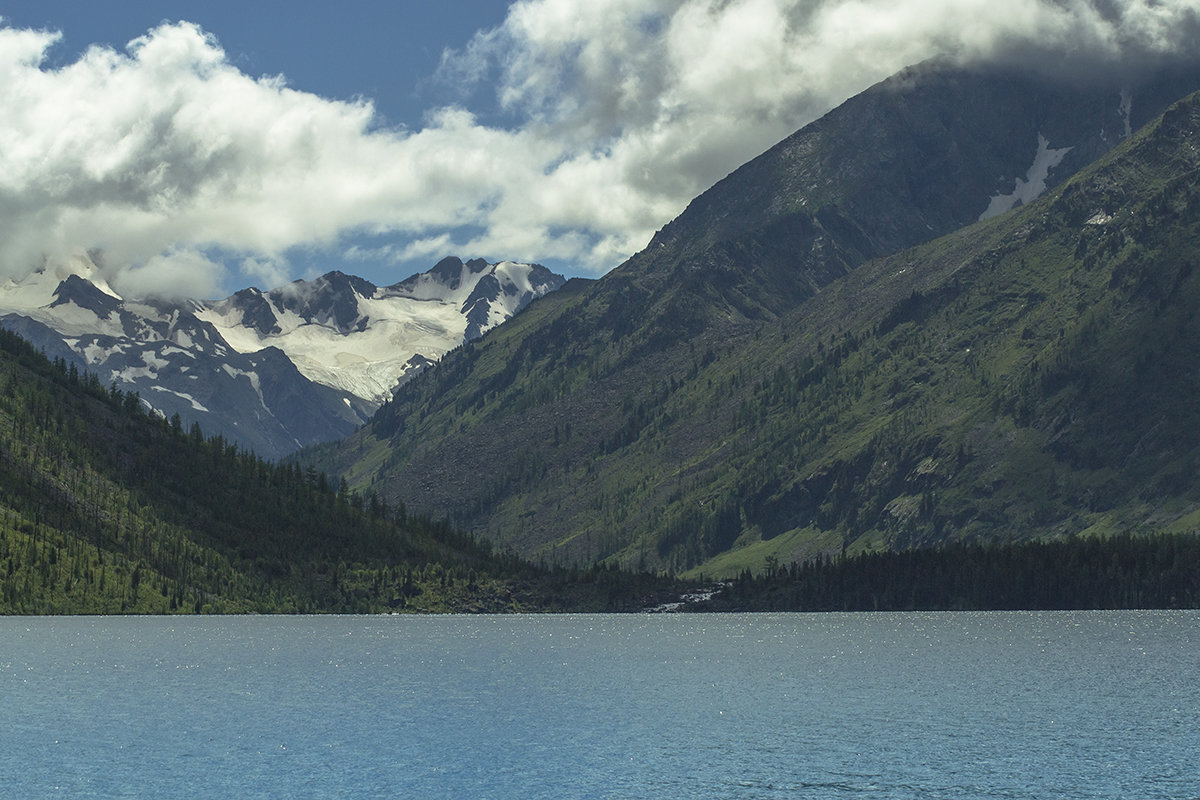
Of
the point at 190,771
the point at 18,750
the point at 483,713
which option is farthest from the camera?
the point at 483,713

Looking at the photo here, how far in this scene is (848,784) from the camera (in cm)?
9544

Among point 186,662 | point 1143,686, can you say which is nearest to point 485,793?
point 1143,686

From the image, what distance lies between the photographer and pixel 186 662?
196m

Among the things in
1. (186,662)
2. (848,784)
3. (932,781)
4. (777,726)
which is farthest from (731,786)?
(186,662)

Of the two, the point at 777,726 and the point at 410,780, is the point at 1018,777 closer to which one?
the point at 777,726

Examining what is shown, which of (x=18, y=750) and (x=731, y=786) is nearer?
(x=731, y=786)

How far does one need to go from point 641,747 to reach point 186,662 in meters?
105

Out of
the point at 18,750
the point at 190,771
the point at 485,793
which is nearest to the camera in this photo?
the point at 485,793

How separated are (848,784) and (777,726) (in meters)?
30.3

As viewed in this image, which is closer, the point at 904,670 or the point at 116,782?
the point at 116,782

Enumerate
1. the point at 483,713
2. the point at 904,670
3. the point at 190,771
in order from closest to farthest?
the point at 190,771 < the point at 483,713 < the point at 904,670

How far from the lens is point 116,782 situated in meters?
96.3

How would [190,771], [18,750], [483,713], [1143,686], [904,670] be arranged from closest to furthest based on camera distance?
[190,771], [18,750], [483,713], [1143,686], [904,670]

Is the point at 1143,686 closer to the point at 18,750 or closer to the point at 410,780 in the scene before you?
the point at 410,780
